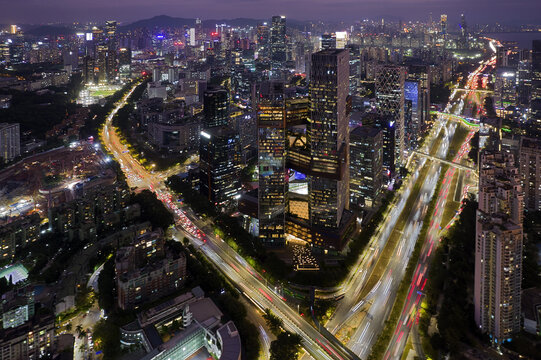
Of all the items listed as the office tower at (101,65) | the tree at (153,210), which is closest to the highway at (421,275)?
the tree at (153,210)

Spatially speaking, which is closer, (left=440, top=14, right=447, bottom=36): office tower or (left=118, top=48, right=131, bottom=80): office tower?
(left=118, top=48, right=131, bottom=80): office tower

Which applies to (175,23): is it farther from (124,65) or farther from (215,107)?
(215,107)

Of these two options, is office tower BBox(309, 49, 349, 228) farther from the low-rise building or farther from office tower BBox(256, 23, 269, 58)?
office tower BBox(256, 23, 269, 58)

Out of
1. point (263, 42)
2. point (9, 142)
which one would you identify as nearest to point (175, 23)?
point (263, 42)

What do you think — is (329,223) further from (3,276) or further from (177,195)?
(3,276)

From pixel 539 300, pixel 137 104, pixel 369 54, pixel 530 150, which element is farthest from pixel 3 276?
pixel 369 54

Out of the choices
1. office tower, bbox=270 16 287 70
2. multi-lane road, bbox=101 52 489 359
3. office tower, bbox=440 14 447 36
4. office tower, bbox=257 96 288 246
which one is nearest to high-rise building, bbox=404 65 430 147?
multi-lane road, bbox=101 52 489 359
